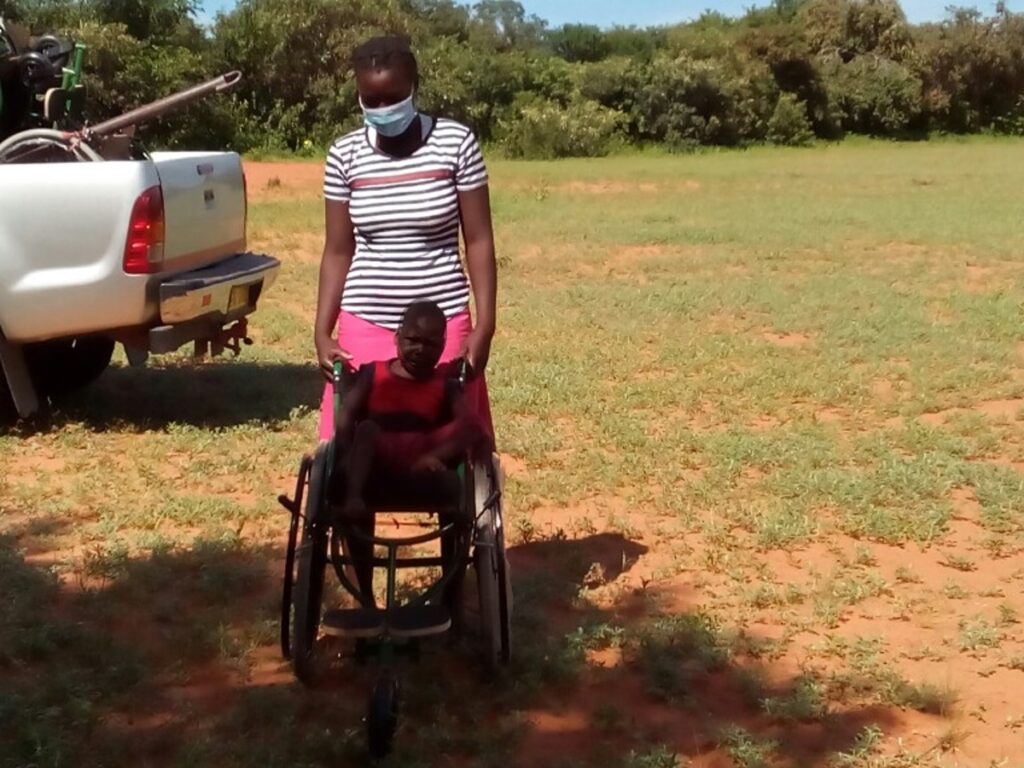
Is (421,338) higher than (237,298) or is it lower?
higher

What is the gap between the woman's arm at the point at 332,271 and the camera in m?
4.16

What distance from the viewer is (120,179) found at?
648 centimetres

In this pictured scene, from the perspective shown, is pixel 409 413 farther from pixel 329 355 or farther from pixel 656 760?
pixel 656 760

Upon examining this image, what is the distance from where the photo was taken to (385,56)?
155 inches

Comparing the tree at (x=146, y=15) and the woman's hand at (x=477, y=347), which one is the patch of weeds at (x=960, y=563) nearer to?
the woman's hand at (x=477, y=347)

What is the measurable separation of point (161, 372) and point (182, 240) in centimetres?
198

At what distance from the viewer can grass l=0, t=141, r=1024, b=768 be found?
393 cm

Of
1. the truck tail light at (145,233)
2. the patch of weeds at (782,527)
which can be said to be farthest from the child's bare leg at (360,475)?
the truck tail light at (145,233)

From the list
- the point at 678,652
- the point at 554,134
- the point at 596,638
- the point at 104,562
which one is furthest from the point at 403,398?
the point at 554,134

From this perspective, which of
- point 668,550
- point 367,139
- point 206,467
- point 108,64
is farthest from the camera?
point 108,64

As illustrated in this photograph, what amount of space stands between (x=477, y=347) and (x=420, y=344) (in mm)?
287

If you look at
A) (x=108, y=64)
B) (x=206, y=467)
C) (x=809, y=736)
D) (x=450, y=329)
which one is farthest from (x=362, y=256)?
(x=108, y=64)

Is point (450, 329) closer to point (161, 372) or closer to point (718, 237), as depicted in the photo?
point (161, 372)

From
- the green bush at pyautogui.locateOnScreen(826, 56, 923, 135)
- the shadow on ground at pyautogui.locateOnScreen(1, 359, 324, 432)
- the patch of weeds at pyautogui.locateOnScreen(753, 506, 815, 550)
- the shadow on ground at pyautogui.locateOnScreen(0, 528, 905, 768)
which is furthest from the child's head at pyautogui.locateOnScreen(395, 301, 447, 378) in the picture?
the green bush at pyautogui.locateOnScreen(826, 56, 923, 135)
